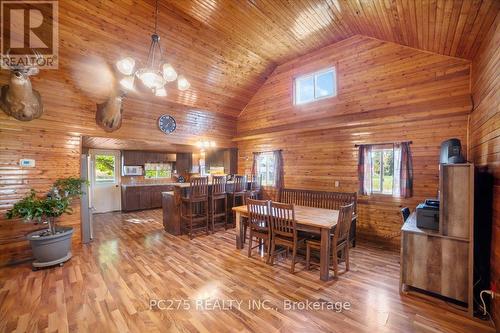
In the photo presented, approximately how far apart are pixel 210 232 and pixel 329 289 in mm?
2978

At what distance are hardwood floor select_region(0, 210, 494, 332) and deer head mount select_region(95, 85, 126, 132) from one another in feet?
8.40

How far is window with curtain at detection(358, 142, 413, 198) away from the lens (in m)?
3.92

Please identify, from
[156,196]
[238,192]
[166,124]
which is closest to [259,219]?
[238,192]

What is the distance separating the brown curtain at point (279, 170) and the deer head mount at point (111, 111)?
156 inches

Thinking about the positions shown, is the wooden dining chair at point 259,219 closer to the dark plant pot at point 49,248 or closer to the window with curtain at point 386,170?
the window with curtain at point 386,170

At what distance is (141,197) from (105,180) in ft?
4.20

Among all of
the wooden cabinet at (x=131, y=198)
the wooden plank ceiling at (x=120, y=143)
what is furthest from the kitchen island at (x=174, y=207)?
the wooden cabinet at (x=131, y=198)

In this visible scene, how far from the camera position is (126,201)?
282 inches

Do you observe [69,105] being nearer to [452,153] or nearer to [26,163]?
[26,163]

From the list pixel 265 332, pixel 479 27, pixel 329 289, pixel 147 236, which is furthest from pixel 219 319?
pixel 479 27

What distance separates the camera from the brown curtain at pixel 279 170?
6.06 m

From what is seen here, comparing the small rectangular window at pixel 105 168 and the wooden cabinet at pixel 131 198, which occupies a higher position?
the small rectangular window at pixel 105 168

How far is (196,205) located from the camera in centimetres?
512

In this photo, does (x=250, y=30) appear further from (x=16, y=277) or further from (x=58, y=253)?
(x=16, y=277)
